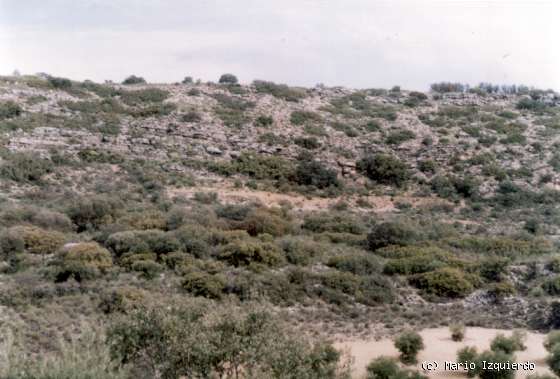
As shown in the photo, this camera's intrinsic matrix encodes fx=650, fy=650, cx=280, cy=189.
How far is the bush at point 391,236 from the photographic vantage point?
29359 mm

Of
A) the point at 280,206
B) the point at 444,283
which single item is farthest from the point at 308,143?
the point at 444,283

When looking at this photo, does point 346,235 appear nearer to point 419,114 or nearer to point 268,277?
point 268,277

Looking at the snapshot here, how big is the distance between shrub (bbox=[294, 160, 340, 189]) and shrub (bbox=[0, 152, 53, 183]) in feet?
52.8

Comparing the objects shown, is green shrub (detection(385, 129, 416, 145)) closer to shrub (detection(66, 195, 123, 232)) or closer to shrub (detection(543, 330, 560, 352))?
shrub (detection(66, 195, 123, 232))

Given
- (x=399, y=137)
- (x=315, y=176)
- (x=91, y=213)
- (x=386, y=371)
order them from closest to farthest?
(x=386, y=371) < (x=91, y=213) < (x=315, y=176) < (x=399, y=137)

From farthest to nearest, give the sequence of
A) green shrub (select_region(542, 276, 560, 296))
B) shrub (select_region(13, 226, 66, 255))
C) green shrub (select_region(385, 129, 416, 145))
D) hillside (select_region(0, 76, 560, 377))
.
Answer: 1. green shrub (select_region(385, 129, 416, 145))
2. shrub (select_region(13, 226, 66, 255))
3. green shrub (select_region(542, 276, 560, 296))
4. hillside (select_region(0, 76, 560, 377))

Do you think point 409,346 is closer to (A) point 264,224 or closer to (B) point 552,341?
(B) point 552,341

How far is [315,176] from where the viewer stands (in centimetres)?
4394

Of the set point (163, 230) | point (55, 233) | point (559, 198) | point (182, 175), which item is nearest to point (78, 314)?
point (55, 233)

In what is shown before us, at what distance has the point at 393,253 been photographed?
91.5 feet

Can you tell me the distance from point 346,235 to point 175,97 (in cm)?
2917

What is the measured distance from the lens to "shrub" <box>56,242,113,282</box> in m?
21.3

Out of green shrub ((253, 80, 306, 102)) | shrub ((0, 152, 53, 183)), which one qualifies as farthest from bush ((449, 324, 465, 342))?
green shrub ((253, 80, 306, 102))

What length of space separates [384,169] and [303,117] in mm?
11238
